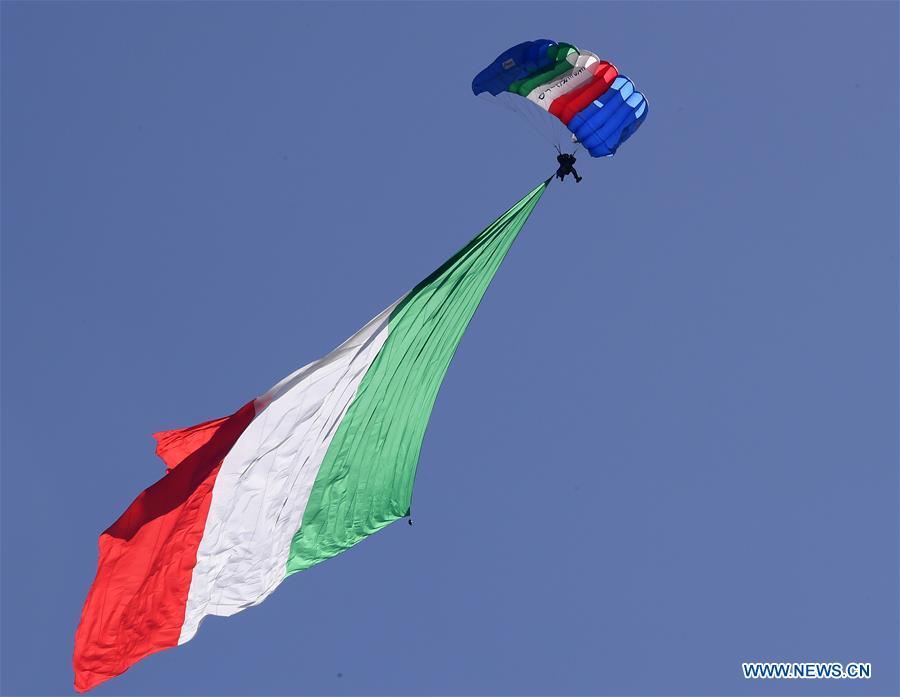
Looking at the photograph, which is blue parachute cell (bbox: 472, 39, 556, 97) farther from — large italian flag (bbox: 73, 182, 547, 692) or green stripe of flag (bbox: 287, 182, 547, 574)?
large italian flag (bbox: 73, 182, 547, 692)

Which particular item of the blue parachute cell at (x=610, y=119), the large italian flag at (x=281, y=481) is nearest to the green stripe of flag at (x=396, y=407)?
the large italian flag at (x=281, y=481)

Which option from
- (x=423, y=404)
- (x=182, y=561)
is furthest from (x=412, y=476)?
(x=182, y=561)

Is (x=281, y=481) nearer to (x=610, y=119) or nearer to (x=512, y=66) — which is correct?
(x=512, y=66)

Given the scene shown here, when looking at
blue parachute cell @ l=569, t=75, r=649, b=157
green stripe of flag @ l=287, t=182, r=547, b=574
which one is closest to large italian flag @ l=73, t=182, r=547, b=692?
green stripe of flag @ l=287, t=182, r=547, b=574

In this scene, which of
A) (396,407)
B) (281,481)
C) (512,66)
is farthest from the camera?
(512,66)

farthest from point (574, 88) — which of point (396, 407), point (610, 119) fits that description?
point (396, 407)

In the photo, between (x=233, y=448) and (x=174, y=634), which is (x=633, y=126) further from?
(x=174, y=634)

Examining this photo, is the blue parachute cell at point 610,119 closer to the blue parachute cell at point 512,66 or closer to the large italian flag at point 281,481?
the blue parachute cell at point 512,66
